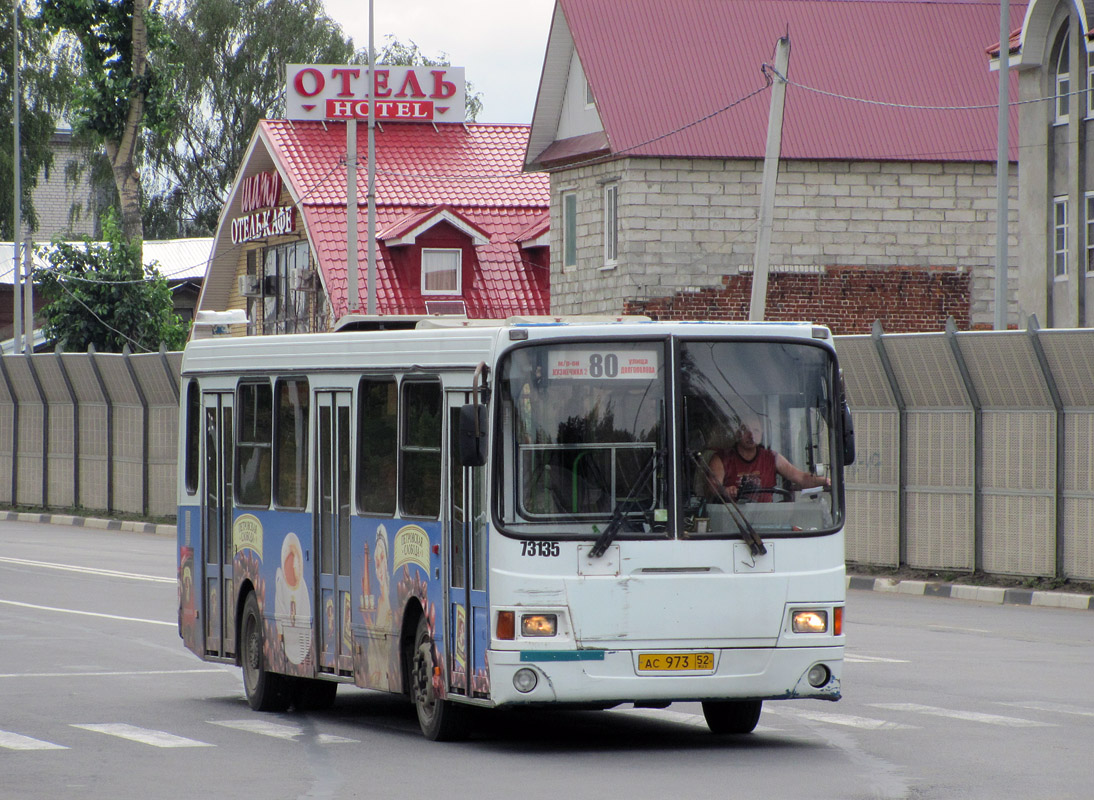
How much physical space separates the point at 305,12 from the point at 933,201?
37917mm

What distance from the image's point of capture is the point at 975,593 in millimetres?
Answer: 22078

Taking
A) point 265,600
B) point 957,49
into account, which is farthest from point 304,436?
point 957,49

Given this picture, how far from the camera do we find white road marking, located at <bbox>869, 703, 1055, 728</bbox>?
11531 mm

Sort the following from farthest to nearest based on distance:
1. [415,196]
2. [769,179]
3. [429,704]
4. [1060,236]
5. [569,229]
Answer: [415,196] < [569,229] < [1060,236] < [769,179] < [429,704]

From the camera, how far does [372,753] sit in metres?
10.6

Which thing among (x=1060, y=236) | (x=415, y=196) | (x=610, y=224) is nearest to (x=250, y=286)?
(x=415, y=196)

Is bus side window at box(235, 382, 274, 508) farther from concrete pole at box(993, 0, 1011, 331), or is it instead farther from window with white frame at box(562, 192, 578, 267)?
window with white frame at box(562, 192, 578, 267)

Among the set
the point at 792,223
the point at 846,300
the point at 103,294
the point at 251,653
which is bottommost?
the point at 251,653

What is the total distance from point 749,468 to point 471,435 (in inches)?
59.7

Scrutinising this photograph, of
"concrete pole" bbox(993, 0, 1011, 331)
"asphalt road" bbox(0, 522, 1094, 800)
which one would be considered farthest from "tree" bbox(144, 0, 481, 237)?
"asphalt road" bbox(0, 522, 1094, 800)

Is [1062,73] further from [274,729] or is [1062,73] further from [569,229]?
[274,729]

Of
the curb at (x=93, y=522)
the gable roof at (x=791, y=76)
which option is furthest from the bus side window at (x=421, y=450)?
the gable roof at (x=791, y=76)

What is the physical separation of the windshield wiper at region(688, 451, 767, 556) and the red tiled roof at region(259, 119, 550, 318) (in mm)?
40076

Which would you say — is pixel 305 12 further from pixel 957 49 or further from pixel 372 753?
pixel 372 753
